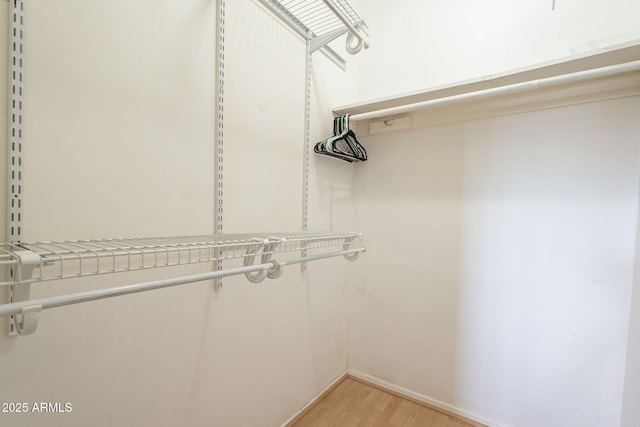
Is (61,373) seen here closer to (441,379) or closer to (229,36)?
(229,36)

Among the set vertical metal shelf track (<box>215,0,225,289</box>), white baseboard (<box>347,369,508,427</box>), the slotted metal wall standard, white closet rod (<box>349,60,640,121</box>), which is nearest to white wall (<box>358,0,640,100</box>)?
white closet rod (<box>349,60,640,121</box>)

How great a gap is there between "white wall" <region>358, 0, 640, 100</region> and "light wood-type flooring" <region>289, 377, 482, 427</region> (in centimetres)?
177

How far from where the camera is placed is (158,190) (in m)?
0.84

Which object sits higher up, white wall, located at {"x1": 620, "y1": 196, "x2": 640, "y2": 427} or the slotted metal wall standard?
the slotted metal wall standard

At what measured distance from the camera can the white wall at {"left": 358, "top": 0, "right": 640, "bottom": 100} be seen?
1166 millimetres

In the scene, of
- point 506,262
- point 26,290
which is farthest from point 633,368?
point 26,290

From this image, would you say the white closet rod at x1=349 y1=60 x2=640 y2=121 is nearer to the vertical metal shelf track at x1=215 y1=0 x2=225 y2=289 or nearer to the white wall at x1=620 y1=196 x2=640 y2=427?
the white wall at x1=620 y1=196 x2=640 y2=427

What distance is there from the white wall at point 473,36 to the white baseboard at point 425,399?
1734mm

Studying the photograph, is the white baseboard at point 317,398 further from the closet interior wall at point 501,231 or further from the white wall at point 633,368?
the white wall at point 633,368

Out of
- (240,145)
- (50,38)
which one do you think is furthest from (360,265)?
(50,38)

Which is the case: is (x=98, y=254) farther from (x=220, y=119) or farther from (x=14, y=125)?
(x=220, y=119)

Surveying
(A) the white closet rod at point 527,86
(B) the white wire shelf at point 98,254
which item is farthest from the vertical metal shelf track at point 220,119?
(A) the white closet rod at point 527,86

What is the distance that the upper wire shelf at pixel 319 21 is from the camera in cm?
112

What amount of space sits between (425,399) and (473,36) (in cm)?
203
